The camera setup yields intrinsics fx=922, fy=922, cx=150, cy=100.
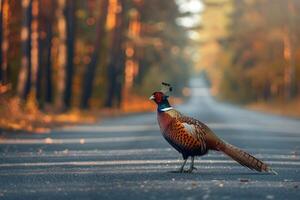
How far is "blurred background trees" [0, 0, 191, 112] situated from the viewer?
41250 mm

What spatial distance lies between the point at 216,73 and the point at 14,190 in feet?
566

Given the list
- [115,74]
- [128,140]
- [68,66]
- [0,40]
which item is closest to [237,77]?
[115,74]

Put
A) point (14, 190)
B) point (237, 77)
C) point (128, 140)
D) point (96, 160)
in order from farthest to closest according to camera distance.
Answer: point (237, 77)
point (128, 140)
point (96, 160)
point (14, 190)

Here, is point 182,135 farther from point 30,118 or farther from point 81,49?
point 81,49

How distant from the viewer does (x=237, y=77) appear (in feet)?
357

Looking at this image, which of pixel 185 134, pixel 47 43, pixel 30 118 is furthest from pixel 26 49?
pixel 185 134

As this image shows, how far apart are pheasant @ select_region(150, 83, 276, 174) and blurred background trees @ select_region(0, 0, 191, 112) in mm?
17731

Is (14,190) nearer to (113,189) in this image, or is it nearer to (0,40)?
(113,189)

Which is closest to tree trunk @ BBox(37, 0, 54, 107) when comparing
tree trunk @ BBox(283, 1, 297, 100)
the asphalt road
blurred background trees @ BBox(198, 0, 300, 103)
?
the asphalt road

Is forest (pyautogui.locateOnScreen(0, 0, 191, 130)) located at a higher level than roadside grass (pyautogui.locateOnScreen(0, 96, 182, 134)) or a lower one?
higher

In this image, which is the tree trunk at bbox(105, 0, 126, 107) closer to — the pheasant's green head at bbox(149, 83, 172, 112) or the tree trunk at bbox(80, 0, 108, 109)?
the tree trunk at bbox(80, 0, 108, 109)

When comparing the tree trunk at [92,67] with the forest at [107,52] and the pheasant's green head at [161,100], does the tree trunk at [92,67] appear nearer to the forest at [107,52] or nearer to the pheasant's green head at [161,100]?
the forest at [107,52]

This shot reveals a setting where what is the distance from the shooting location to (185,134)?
1261 cm

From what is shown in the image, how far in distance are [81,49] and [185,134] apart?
151ft
